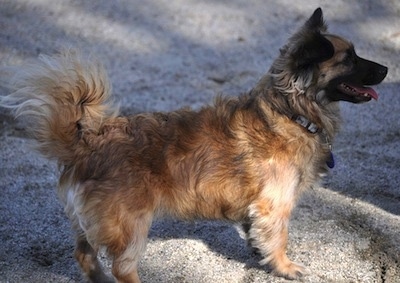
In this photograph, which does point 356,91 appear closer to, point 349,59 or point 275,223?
point 349,59

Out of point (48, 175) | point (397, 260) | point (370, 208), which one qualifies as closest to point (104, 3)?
point (48, 175)

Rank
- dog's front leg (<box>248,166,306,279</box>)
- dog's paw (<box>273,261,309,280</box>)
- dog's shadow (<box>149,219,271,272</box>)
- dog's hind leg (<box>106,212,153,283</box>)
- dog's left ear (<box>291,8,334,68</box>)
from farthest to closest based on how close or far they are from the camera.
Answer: dog's shadow (<box>149,219,271,272</box>) → dog's paw (<box>273,261,309,280</box>) → dog's front leg (<box>248,166,306,279</box>) → dog's left ear (<box>291,8,334,68</box>) → dog's hind leg (<box>106,212,153,283</box>)

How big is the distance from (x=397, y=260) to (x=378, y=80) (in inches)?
49.3

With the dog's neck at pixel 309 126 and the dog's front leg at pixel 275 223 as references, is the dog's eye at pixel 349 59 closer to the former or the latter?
the dog's neck at pixel 309 126

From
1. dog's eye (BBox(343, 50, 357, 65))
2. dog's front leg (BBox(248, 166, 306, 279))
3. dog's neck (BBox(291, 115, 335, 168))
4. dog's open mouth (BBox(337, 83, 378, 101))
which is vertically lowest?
dog's front leg (BBox(248, 166, 306, 279))

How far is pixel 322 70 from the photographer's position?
437 cm

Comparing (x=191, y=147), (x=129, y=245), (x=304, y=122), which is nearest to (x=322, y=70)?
(x=304, y=122)

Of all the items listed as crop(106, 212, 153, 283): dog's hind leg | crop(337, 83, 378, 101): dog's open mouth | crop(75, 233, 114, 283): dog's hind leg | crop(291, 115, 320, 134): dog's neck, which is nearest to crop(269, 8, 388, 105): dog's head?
crop(337, 83, 378, 101): dog's open mouth

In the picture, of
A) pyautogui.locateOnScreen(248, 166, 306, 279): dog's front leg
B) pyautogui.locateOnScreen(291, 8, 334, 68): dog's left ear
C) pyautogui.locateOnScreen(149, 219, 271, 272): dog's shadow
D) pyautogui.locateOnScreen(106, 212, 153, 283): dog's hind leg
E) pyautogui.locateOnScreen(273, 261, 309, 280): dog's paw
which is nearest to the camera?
pyautogui.locateOnScreen(106, 212, 153, 283): dog's hind leg

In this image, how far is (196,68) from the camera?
8.67m

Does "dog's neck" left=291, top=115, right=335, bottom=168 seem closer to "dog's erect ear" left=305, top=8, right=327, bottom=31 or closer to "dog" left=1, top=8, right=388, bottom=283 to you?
"dog" left=1, top=8, right=388, bottom=283

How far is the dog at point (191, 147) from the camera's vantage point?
4.09 metres

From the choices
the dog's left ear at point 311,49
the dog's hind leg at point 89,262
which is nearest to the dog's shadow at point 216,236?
the dog's hind leg at point 89,262

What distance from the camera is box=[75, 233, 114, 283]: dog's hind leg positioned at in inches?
175
